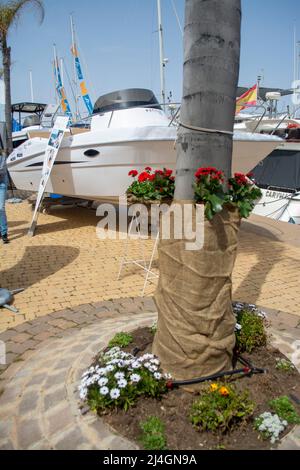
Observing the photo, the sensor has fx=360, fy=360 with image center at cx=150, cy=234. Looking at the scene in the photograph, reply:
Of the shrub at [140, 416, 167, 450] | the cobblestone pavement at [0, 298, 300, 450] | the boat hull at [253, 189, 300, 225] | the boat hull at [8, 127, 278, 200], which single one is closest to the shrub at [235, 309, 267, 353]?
the cobblestone pavement at [0, 298, 300, 450]

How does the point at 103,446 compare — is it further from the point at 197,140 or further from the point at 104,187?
the point at 104,187

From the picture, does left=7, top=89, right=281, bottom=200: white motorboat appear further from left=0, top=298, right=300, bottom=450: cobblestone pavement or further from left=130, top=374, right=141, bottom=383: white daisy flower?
left=130, top=374, right=141, bottom=383: white daisy flower

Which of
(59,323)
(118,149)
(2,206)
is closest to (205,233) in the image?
(59,323)

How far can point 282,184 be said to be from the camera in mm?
15133

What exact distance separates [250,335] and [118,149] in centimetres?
505

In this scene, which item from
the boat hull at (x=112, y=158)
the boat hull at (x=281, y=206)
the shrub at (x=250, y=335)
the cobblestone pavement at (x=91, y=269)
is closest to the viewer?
the shrub at (x=250, y=335)

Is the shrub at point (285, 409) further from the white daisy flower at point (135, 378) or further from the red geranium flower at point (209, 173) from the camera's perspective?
the red geranium flower at point (209, 173)

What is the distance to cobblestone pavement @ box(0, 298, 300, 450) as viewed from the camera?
230 cm

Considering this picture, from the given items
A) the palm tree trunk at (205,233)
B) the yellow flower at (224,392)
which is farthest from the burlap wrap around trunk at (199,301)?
the yellow flower at (224,392)

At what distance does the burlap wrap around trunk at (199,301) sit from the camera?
2.54m

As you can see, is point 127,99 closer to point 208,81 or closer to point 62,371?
point 208,81

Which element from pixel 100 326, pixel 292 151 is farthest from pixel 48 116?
pixel 100 326

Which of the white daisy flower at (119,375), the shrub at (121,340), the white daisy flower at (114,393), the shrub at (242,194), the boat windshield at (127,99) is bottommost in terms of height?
the shrub at (121,340)

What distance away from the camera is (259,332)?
3223 millimetres
